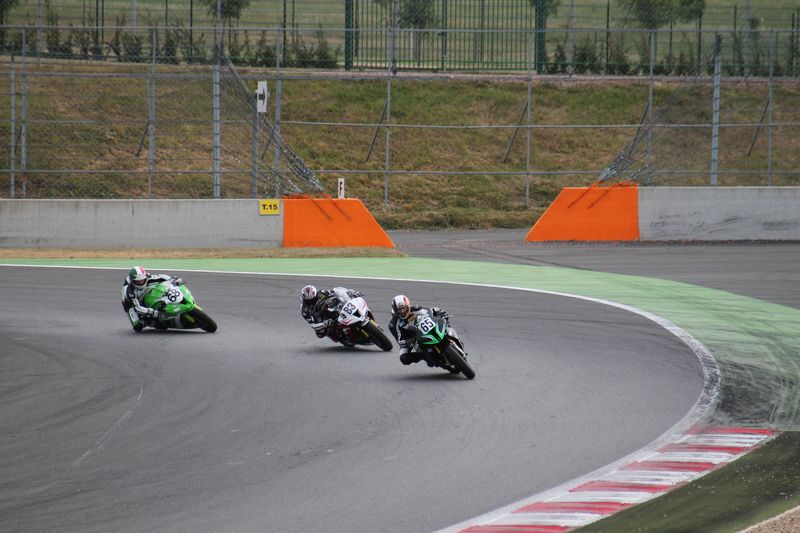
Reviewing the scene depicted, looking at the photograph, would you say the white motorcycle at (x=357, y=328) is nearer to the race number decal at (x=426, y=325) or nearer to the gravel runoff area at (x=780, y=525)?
the race number decal at (x=426, y=325)

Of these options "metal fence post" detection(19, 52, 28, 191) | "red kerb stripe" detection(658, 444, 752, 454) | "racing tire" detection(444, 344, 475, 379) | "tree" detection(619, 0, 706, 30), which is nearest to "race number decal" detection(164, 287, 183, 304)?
"racing tire" detection(444, 344, 475, 379)

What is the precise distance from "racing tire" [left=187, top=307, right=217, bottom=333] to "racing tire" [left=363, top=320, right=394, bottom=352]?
7.48 feet

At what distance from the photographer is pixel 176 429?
29.3 ft

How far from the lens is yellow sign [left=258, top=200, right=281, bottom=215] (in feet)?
76.4

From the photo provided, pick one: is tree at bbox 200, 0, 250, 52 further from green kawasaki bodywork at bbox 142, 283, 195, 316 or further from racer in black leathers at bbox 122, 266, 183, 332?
green kawasaki bodywork at bbox 142, 283, 195, 316

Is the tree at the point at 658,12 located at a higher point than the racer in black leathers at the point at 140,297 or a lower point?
higher

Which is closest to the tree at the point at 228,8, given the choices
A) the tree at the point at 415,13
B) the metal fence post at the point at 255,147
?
the tree at the point at 415,13

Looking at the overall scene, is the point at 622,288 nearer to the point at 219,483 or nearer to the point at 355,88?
the point at 219,483

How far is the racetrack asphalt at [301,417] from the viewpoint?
278 inches

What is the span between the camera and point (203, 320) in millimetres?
13711

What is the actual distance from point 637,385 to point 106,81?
2512cm

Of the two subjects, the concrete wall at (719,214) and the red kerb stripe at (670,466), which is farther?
the concrete wall at (719,214)

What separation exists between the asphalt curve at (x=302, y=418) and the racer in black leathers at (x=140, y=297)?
261 mm

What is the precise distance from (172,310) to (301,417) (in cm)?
469
